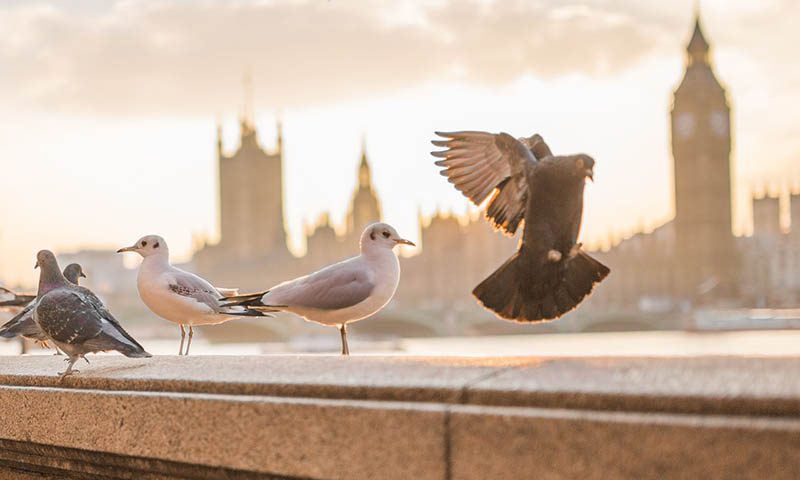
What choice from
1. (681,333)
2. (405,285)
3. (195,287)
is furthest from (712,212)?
(195,287)

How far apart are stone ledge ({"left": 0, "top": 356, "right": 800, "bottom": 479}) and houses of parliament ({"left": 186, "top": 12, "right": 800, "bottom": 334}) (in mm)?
62612

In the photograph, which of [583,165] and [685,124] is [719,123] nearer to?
[685,124]

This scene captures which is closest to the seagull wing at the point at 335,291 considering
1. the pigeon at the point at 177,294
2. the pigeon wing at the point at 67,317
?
the pigeon at the point at 177,294

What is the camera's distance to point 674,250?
7956cm

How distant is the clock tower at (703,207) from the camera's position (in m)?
78.7

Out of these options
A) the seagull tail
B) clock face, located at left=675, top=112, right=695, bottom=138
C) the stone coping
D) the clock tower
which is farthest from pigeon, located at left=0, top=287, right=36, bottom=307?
clock face, located at left=675, top=112, right=695, bottom=138

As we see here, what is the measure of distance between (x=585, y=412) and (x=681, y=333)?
213 feet

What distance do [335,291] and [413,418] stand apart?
4.22 ft

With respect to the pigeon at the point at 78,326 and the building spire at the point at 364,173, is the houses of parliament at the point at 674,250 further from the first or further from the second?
the pigeon at the point at 78,326

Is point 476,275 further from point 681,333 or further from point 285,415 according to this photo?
point 285,415

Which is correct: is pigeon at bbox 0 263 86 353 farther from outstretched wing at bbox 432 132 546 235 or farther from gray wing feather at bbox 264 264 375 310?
outstretched wing at bbox 432 132 546 235

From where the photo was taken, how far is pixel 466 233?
73938 mm

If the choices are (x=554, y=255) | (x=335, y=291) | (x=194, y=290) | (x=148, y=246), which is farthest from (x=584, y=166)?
(x=148, y=246)

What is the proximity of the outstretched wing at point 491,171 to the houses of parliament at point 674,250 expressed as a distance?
2434 inches
